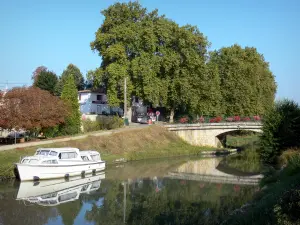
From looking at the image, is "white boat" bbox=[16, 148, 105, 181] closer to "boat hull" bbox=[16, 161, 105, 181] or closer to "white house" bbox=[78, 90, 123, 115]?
"boat hull" bbox=[16, 161, 105, 181]

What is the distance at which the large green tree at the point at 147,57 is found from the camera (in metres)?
51.5

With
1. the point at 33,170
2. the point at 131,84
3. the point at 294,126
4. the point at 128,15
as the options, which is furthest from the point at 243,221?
the point at 128,15

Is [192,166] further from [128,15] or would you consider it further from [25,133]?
[128,15]

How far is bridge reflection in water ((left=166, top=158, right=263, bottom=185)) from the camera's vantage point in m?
32.7

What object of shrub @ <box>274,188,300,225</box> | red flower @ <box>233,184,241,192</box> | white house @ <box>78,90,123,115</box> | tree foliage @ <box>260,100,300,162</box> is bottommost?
red flower @ <box>233,184,241,192</box>

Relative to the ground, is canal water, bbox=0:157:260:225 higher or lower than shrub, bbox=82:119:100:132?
lower

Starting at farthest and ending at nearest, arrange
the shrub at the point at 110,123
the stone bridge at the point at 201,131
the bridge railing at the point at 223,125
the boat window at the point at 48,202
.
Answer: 1. the stone bridge at the point at 201,131
2. the bridge railing at the point at 223,125
3. the shrub at the point at 110,123
4. the boat window at the point at 48,202

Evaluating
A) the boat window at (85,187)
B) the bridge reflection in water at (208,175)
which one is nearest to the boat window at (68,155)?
the boat window at (85,187)

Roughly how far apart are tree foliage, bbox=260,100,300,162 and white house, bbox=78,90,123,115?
39.4 m

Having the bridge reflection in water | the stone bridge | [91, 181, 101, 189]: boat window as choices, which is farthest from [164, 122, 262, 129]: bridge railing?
[91, 181, 101, 189]: boat window

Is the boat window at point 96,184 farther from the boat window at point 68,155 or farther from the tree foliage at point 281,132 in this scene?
the tree foliage at point 281,132

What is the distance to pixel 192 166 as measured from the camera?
4172 centimetres

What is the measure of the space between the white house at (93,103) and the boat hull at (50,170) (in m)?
32.1

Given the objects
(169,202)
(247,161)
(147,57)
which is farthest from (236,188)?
(147,57)
